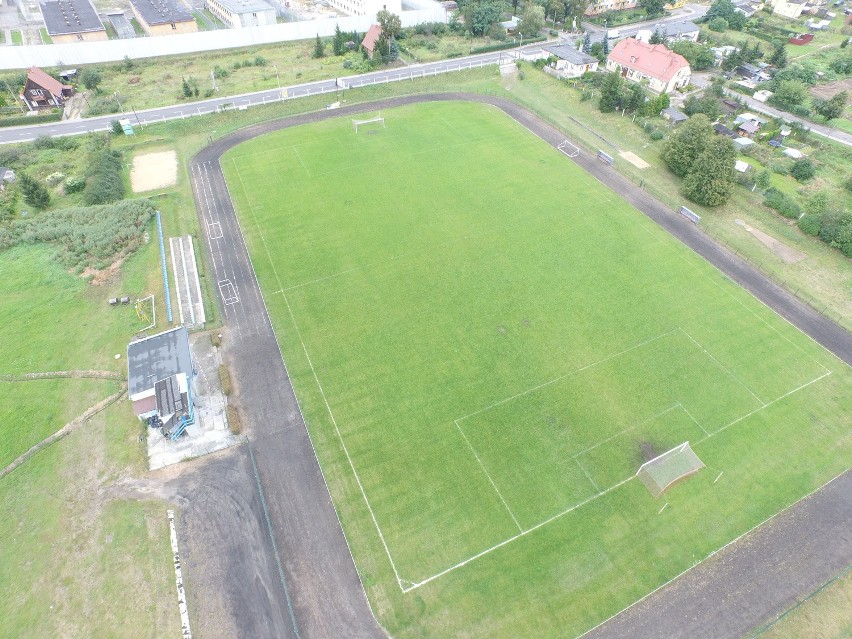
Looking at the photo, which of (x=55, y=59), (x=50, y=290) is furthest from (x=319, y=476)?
(x=55, y=59)

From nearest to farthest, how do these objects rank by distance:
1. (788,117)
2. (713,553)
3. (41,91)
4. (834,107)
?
(713,553) < (834,107) < (41,91) < (788,117)

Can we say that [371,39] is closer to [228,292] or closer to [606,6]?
[606,6]

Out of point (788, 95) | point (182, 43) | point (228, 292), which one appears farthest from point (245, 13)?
point (788, 95)

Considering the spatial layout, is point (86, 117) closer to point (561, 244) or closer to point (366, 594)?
point (561, 244)

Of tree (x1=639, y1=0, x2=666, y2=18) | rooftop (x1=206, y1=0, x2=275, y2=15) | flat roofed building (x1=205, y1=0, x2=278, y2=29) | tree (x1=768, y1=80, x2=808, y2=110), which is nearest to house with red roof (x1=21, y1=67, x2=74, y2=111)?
flat roofed building (x1=205, y1=0, x2=278, y2=29)

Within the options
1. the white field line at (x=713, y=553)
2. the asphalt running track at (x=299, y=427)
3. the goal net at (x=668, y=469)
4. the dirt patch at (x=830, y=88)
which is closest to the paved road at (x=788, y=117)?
the dirt patch at (x=830, y=88)
